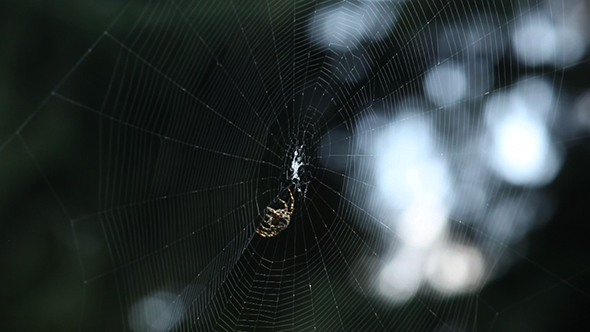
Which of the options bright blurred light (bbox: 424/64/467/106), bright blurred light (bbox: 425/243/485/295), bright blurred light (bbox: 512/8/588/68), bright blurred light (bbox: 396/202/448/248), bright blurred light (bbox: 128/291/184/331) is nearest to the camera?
bright blurred light (bbox: 128/291/184/331)

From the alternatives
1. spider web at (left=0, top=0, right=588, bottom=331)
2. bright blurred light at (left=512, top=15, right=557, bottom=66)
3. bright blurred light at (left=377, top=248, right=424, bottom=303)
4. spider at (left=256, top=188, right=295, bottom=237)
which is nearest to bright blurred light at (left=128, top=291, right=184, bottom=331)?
spider web at (left=0, top=0, right=588, bottom=331)

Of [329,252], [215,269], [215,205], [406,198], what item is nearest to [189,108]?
[215,205]

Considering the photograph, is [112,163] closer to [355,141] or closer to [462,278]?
[355,141]

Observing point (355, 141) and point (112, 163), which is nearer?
point (112, 163)

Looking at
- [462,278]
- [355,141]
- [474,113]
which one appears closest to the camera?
[355,141]

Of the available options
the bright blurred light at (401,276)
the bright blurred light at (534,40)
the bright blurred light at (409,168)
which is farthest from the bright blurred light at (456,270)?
the bright blurred light at (534,40)

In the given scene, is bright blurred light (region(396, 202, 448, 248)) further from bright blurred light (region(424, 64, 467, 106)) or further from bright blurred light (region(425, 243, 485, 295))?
bright blurred light (region(424, 64, 467, 106))

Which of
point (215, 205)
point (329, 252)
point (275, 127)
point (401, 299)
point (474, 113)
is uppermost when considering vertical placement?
point (474, 113)
